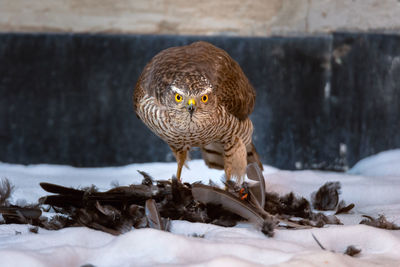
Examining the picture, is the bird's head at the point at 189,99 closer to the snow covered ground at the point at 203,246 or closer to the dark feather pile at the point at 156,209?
the dark feather pile at the point at 156,209

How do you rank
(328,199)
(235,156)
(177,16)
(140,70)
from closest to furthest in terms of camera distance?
(328,199), (235,156), (140,70), (177,16)

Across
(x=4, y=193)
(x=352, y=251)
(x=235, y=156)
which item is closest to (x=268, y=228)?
(x=352, y=251)

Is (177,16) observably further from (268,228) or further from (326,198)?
(268,228)

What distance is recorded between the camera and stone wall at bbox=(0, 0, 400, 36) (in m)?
4.53

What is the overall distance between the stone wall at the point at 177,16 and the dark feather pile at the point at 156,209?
265 cm

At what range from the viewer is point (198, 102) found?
2582 mm

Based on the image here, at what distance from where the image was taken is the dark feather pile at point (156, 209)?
1833 millimetres

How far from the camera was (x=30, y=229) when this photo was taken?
1.77 meters

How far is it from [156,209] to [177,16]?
3.11 metres

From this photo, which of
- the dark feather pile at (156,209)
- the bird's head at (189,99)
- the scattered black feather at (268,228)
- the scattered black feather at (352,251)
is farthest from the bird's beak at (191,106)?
the scattered black feather at (352,251)

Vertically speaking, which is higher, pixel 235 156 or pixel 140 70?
pixel 140 70

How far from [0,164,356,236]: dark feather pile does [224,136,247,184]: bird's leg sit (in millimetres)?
831

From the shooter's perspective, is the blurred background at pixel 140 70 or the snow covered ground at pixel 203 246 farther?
the blurred background at pixel 140 70

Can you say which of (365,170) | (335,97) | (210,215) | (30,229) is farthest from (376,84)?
(30,229)
